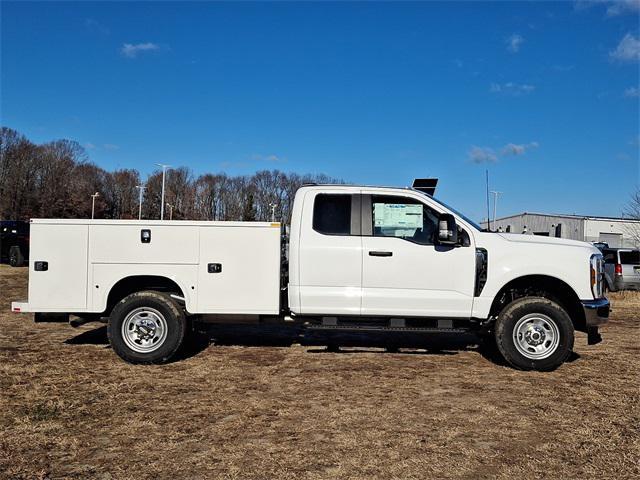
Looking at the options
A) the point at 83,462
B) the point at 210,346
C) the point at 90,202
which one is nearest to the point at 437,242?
the point at 210,346

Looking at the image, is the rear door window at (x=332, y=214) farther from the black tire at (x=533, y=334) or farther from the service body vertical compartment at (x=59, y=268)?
the service body vertical compartment at (x=59, y=268)

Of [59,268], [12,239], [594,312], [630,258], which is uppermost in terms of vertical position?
[12,239]

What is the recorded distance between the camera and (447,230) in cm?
631

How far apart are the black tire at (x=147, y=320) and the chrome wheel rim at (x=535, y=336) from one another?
4.06 metres

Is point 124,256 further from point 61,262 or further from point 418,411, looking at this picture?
point 418,411

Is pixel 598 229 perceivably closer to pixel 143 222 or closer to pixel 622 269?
pixel 622 269

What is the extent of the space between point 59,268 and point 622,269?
57.1 feet

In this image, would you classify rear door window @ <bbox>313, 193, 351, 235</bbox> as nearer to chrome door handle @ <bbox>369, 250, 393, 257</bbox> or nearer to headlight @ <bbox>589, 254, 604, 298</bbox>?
chrome door handle @ <bbox>369, 250, 393, 257</bbox>

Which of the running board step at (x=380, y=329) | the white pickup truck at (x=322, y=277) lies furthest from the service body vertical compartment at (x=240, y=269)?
the running board step at (x=380, y=329)

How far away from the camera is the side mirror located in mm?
6285

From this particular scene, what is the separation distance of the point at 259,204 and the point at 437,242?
76.3 m

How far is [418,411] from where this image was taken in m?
4.88

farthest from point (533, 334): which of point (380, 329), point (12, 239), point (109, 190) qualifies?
point (109, 190)

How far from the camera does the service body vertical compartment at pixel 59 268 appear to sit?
6410 mm
